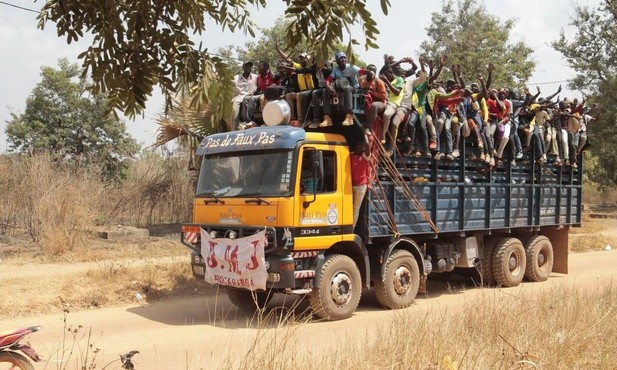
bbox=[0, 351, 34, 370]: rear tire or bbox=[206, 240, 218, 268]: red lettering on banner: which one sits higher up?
bbox=[206, 240, 218, 268]: red lettering on banner

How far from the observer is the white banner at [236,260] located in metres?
8.31

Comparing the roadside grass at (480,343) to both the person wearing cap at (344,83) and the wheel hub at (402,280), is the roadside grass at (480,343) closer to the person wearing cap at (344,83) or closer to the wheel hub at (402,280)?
the wheel hub at (402,280)

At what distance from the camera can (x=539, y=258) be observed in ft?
42.3

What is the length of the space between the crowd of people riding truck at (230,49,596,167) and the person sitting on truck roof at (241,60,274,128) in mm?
15

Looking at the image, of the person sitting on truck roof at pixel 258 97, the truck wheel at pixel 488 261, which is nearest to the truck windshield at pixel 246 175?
the person sitting on truck roof at pixel 258 97

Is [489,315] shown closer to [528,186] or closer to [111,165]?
[528,186]

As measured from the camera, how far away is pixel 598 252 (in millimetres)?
17609

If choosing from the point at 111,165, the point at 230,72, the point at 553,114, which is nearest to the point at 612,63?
the point at 553,114

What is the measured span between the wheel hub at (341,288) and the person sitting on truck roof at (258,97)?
268 centimetres

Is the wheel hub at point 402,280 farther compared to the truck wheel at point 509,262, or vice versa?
the truck wheel at point 509,262

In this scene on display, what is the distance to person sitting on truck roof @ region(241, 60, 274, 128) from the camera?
999 centimetres

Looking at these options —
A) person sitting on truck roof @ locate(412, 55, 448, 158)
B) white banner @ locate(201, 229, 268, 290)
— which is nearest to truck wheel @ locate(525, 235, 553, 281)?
person sitting on truck roof @ locate(412, 55, 448, 158)

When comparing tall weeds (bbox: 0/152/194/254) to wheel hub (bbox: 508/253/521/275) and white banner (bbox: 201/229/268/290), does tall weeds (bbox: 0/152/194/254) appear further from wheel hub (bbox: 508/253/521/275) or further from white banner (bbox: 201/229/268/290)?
wheel hub (bbox: 508/253/521/275)

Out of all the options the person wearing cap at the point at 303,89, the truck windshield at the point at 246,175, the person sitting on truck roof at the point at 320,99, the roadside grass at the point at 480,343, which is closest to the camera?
the roadside grass at the point at 480,343
